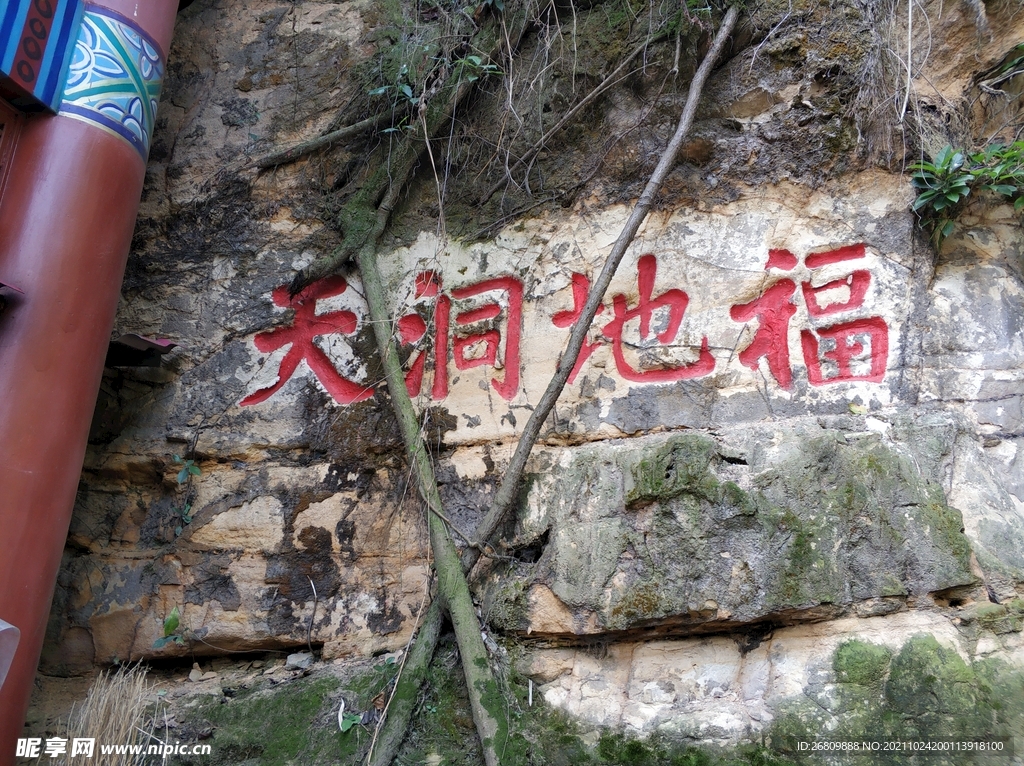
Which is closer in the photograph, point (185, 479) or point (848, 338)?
point (848, 338)

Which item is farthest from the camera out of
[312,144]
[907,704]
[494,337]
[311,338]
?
[312,144]

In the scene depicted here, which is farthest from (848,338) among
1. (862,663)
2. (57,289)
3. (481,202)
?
(57,289)

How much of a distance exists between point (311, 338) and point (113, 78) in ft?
4.13

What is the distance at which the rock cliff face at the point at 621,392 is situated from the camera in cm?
250

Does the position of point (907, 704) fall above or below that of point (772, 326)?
below

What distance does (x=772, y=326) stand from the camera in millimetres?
2926

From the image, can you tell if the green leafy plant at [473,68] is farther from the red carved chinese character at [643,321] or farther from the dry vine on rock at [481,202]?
the red carved chinese character at [643,321]

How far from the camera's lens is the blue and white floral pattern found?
286 centimetres

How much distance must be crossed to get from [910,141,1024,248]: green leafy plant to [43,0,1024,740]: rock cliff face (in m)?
0.09

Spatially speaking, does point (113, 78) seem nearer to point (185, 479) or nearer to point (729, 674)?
point (185, 479)

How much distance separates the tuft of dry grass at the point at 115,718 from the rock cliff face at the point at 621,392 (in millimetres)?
293

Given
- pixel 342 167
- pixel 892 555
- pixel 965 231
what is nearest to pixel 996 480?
pixel 892 555

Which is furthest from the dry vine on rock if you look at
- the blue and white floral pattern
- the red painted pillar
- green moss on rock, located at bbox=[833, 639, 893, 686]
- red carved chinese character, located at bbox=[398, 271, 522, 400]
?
green moss on rock, located at bbox=[833, 639, 893, 686]

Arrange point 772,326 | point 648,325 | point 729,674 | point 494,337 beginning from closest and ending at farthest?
point 729,674
point 772,326
point 648,325
point 494,337
